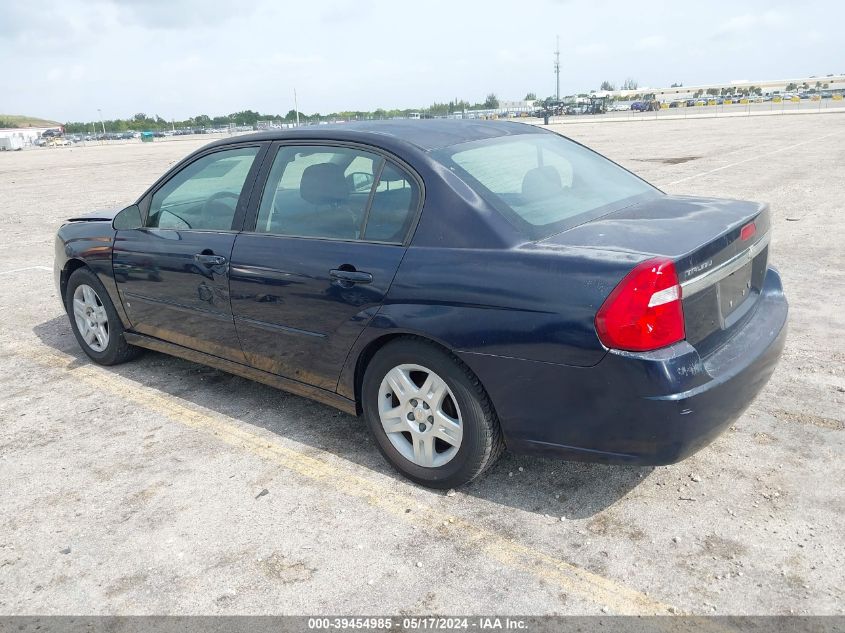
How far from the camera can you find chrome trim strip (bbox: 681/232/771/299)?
275 centimetres

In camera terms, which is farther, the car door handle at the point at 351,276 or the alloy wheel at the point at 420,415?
the car door handle at the point at 351,276

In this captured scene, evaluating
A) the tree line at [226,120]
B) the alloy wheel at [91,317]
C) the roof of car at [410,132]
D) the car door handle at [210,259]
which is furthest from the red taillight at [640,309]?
the tree line at [226,120]

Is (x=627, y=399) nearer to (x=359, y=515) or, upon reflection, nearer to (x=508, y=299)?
(x=508, y=299)

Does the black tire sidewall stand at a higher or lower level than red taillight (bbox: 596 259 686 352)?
lower

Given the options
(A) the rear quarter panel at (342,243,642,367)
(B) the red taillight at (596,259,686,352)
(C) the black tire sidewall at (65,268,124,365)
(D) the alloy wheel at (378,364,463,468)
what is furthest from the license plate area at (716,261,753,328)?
(C) the black tire sidewall at (65,268,124,365)

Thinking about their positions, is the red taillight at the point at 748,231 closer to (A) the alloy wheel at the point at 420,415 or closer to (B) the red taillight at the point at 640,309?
(B) the red taillight at the point at 640,309

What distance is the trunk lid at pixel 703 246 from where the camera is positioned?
279 centimetres

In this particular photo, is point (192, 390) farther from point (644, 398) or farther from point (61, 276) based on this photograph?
point (644, 398)

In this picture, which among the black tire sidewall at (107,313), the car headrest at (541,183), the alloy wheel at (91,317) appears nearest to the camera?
the car headrest at (541,183)

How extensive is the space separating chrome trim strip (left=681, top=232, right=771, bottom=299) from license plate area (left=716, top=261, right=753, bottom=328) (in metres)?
0.03

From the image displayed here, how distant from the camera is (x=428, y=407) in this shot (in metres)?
3.23

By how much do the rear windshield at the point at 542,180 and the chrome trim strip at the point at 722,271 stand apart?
641 mm

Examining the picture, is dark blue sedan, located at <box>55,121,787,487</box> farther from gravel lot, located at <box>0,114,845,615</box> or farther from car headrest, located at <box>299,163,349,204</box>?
gravel lot, located at <box>0,114,845,615</box>

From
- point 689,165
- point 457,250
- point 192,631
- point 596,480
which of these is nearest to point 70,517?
point 192,631
